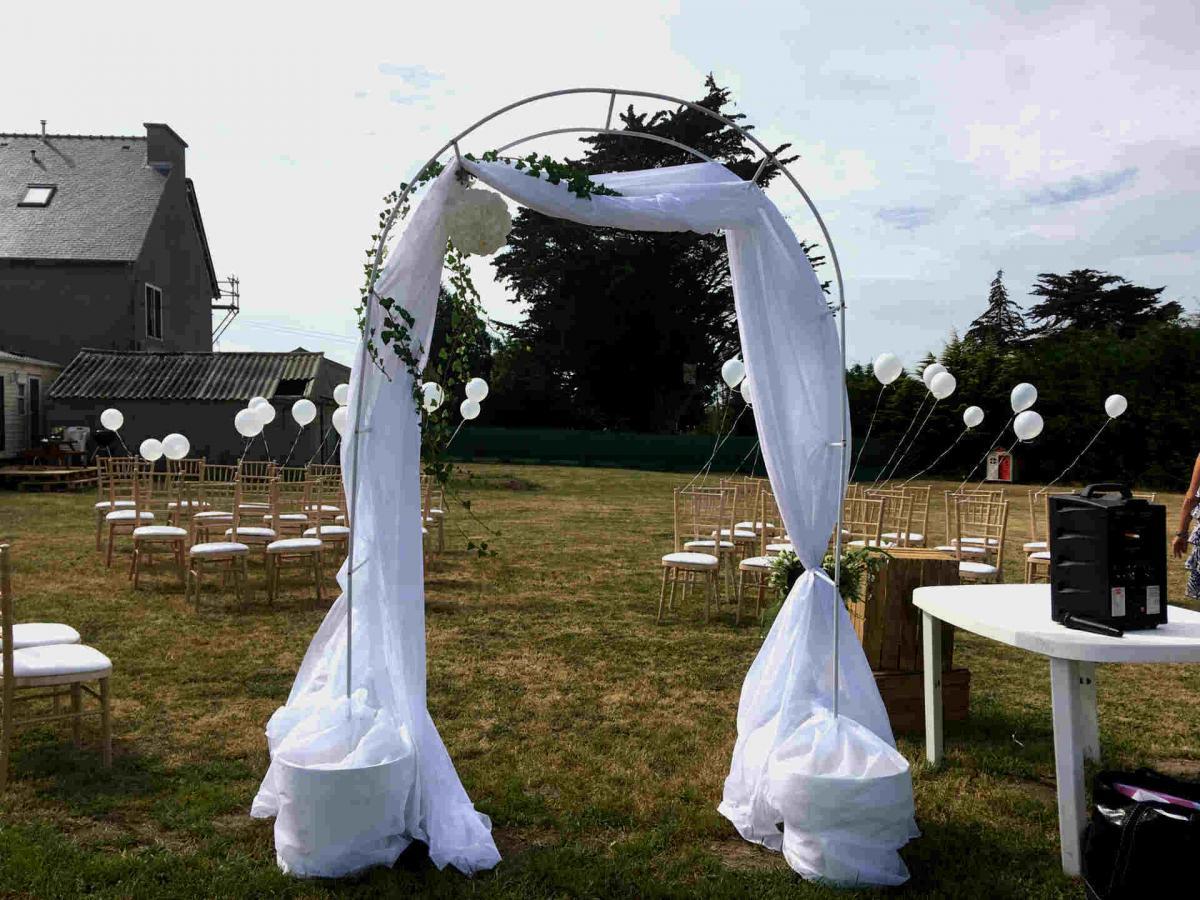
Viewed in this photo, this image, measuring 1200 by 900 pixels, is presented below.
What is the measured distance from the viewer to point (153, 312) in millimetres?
25781

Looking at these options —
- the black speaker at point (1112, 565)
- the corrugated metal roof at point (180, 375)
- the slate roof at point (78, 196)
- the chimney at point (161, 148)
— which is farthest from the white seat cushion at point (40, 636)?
the chimney at point (161, 148)

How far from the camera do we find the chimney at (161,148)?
86.1 ft

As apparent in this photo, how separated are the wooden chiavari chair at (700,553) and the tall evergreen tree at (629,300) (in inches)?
744

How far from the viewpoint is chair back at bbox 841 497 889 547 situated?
29.0ft

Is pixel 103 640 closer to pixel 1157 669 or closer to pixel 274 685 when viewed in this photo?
pixel 274 685

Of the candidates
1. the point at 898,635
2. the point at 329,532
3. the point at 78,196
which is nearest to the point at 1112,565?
the point at 898,635

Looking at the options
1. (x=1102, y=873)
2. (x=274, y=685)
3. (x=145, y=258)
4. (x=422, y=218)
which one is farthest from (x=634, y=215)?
(x=145, y=258)

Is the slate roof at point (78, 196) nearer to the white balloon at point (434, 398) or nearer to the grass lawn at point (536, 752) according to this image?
the grass lawn at point (536, 752)

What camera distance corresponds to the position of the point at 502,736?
5.21 m

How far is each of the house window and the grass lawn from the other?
57.9ft

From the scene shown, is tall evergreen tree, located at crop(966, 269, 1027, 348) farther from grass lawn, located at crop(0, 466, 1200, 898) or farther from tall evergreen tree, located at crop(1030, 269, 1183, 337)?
grass lawn, located at crop(0, 466, 1200, 898)

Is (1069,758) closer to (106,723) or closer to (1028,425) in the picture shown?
(106,723)

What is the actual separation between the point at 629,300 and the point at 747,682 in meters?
25.6

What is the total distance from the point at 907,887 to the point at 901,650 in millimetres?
1905
